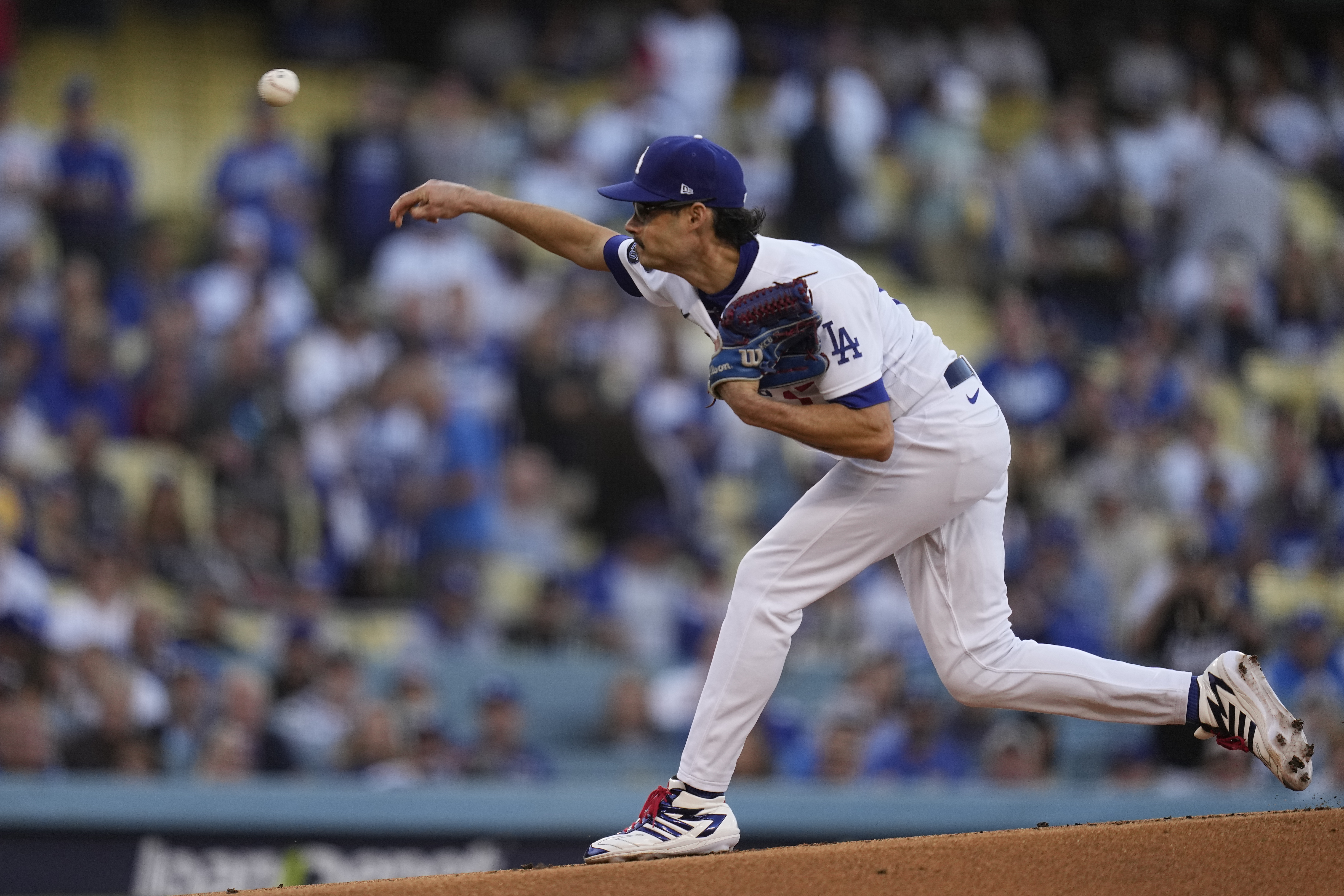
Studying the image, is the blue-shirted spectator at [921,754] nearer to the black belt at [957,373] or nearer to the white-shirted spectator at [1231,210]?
the black belt at [957,373]

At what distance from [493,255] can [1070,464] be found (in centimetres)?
332

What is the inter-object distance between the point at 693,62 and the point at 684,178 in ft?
22.8

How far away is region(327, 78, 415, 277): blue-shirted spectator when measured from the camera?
890 cm

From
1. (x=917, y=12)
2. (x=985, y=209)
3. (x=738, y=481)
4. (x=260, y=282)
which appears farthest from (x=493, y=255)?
(x=917, y=12)

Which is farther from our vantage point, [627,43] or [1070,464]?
[627,43]

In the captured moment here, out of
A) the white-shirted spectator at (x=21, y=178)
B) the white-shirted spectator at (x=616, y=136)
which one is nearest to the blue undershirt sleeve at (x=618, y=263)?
the white-shirted spectator at (x=21, y=178)

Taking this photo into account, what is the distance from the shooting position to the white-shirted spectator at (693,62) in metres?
10.2

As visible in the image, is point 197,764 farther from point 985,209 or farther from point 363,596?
point 985,209

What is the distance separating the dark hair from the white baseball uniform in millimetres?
22

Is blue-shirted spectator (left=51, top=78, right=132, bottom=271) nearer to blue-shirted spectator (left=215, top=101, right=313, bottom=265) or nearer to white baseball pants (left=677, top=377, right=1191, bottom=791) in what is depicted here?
Result: blue-shirted spectator (left=215, top=101, right=313, bottom=265)

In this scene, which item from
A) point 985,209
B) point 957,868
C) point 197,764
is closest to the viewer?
point 957,868

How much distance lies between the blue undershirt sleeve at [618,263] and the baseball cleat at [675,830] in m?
1.20

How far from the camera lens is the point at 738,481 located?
28.5 ft

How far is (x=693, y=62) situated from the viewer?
1036 cm
